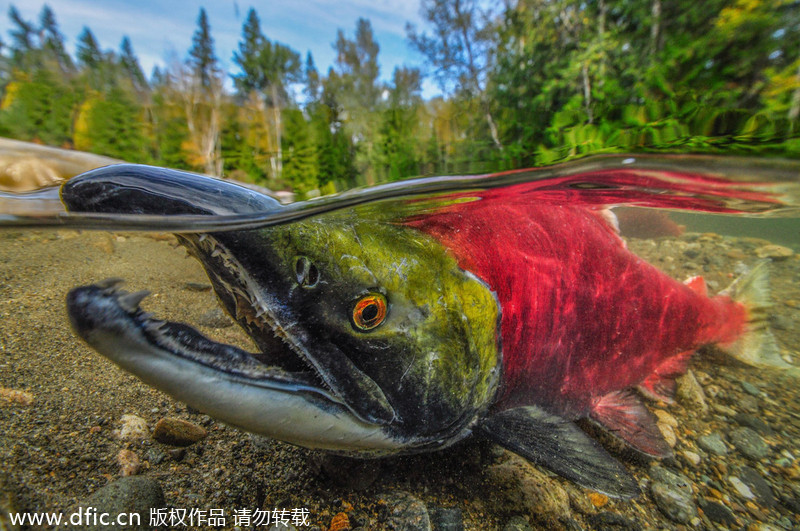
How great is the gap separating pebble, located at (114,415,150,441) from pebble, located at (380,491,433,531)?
1437mm

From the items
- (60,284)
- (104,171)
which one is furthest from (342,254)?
(60,284)

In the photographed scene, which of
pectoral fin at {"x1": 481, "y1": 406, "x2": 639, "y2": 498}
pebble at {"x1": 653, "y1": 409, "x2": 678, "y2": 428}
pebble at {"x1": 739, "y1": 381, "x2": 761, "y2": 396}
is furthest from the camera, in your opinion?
pebble at {"x1": 739, "y1": 381, "x2": 761, "y2": 396}

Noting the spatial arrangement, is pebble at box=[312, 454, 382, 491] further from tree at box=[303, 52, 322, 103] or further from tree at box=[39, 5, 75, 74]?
tree at box=[39, 5, 75, 74]

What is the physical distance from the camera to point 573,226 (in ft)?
8.09

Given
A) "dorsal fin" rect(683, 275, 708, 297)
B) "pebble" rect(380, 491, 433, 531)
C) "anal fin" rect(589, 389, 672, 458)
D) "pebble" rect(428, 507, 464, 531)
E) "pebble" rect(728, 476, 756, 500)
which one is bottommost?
"pebble" rect(728, 476, 756, 500)

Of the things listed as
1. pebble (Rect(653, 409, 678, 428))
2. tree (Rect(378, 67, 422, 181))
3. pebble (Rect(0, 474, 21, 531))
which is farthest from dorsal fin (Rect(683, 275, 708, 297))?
pebble (Rect(0, 474, 21, 531))

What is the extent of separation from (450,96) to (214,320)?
13.6ft

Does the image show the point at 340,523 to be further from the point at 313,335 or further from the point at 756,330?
the point at 756,330

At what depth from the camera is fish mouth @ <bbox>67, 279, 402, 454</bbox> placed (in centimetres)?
106

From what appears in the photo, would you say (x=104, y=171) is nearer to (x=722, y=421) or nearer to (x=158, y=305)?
(x=158, y=305)

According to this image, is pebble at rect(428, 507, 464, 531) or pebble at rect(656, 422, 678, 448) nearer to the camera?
pebble at rect(428, 507, 464, 531)

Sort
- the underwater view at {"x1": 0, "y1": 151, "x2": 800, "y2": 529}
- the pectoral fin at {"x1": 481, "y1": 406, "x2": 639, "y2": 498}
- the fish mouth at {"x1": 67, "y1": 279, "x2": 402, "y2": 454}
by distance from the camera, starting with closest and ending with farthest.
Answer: the fish mouth at {"x1": 67, "y1": 279, "x2": 402, "y2": 454} → the underwater view at {"x1": 0, "y1": 151, "x2": 800, "y2": 529} → the pectoral fin at {"x1": 481, "y1": 406, "x2": 639, "y2": 498}

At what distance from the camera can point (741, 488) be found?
2221 mm

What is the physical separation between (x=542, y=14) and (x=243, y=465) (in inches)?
210
